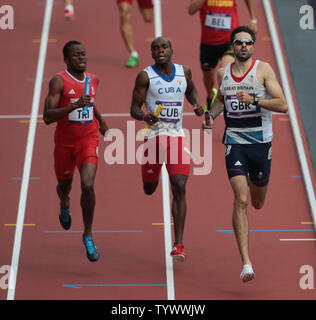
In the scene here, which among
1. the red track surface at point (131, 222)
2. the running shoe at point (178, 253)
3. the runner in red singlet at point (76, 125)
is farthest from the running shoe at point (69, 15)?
the running shoe at point (178, 253)

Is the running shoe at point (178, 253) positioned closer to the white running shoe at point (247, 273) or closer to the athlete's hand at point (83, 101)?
the white running shoe at point (247, 273)

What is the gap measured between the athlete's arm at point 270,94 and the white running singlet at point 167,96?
872 millimetres

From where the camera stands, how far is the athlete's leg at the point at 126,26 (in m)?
15.0

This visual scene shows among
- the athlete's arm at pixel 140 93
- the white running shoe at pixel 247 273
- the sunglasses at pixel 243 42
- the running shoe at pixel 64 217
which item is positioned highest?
the sunglasses at pixel 243 42

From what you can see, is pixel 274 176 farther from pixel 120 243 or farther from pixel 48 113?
pixel 48 113

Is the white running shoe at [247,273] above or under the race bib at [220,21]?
under

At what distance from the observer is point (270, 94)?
956 cm

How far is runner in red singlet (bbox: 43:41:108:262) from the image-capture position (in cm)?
967

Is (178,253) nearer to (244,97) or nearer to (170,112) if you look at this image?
(170,112)

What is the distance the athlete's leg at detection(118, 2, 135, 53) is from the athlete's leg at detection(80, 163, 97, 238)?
5.56m

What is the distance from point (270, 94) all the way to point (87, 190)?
7.02 feet

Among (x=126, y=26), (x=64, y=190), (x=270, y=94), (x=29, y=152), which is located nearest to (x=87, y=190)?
(x=64, y=190)

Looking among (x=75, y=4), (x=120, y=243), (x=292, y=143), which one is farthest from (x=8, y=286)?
(x=75, y=4)

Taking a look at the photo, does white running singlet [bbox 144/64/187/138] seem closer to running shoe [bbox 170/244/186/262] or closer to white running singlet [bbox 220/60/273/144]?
white running singlet [bbox 220/60/273/144]
